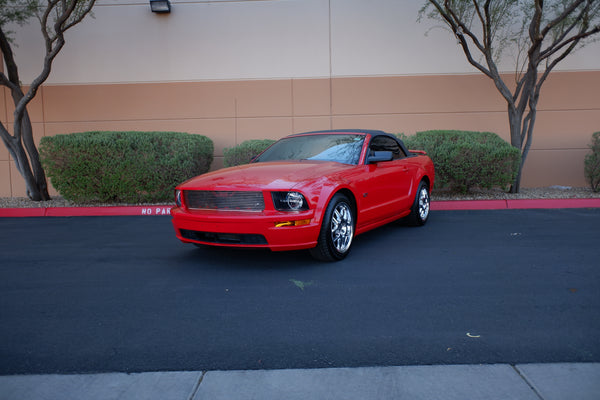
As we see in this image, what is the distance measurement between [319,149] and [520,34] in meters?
7.40

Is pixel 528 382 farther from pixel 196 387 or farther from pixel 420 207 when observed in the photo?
pixel 420 207

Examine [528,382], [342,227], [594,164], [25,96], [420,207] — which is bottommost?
[528,382]

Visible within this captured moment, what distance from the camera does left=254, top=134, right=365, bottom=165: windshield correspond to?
5.70 m

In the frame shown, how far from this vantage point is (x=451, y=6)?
953 centimetres

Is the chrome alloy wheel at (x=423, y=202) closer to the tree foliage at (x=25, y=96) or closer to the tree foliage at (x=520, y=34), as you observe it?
the tree foliage at (x=520, y=34)

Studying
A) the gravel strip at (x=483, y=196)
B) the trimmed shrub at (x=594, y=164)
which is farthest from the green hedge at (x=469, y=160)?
the trimmed shrub at (x=594, y=164)

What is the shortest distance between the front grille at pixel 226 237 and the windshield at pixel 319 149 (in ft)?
5.19

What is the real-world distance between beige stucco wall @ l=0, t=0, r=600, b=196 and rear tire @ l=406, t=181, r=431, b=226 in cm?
423

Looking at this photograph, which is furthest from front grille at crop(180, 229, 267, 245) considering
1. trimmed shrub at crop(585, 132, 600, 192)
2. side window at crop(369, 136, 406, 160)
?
trimmed shrub at crop(585, 132, 600, 192)

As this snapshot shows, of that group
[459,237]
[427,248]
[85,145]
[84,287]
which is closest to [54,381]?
[84,287]

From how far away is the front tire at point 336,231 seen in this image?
4.71 meters

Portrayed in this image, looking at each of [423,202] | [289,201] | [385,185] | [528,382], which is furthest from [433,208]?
[528,382]

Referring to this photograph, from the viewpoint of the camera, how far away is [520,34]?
10.6 meters

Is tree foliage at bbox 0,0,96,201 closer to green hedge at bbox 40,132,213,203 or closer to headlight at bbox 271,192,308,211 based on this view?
green hedge at bbox 40,132,213,203
